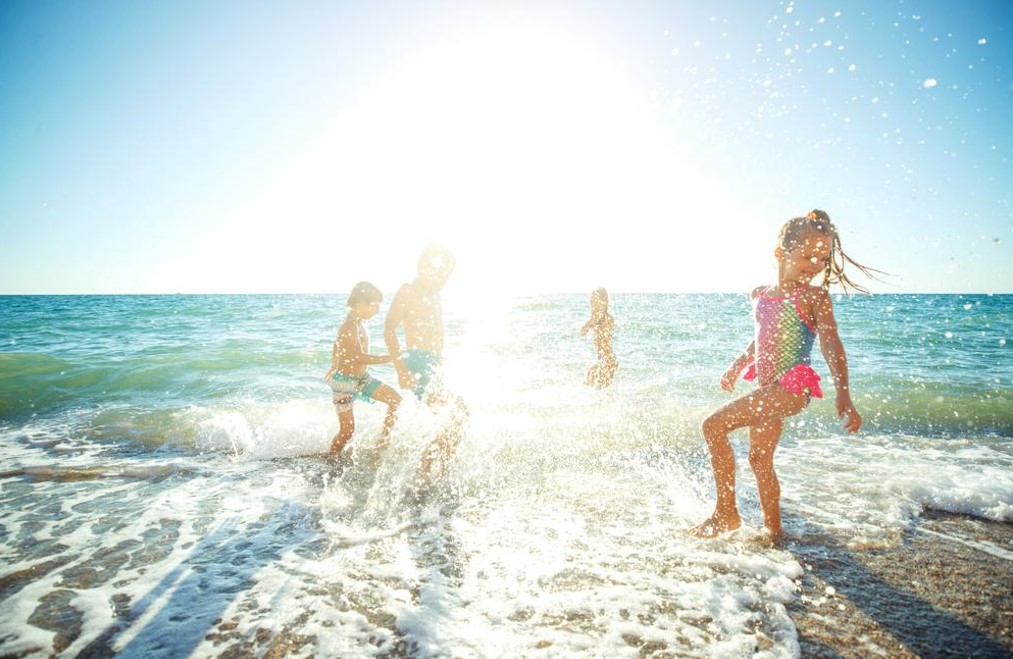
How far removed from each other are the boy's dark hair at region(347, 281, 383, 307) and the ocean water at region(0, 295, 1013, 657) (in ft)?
6.16

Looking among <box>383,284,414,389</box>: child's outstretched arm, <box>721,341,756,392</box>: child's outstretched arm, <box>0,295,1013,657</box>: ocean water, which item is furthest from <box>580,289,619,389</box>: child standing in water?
<box>721,341,756,392</box>: child's outstretched arm

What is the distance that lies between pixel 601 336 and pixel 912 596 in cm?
619

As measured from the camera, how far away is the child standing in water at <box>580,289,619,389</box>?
8.44 m

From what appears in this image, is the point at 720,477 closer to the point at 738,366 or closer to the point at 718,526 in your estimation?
the point at 718,526

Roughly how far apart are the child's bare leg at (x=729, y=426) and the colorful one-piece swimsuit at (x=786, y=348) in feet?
0.32

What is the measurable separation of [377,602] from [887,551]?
348 centimetres

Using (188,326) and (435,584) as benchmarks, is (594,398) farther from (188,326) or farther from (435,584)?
(188,326)

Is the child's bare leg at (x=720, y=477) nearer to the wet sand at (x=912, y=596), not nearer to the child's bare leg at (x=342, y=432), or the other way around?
the wet sand at (x=912, y=596)

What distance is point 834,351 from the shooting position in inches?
113

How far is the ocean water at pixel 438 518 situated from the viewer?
7.85ft

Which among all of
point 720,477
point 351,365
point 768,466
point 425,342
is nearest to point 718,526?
point 720,477

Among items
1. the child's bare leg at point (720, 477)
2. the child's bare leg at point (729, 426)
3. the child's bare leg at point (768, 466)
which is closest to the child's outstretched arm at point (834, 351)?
the child's bare leg at point (729, 426)

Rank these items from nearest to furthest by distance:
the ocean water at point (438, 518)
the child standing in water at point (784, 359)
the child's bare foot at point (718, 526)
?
the ocean water at point (438, 518)
the child standing in water at point (784, 359)
the child's bare foot at point (718, 526)

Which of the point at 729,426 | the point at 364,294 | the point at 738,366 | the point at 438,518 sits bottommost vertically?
the point at 438,518
